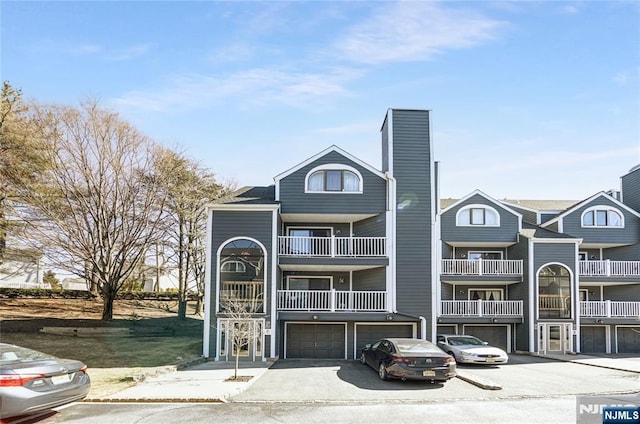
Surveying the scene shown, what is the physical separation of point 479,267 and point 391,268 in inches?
212

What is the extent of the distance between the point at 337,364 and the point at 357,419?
10480 mm

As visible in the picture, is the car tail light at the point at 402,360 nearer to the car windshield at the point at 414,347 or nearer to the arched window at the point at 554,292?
the car windshield at the point at 414,347

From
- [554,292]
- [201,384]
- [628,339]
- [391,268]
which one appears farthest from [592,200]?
[201,384]

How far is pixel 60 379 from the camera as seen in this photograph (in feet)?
30.6

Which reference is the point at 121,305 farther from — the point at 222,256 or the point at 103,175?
the point at 222,256

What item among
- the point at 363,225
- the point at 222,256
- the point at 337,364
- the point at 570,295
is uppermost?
the point at 363,225

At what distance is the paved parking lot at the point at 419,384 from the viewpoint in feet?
41.5

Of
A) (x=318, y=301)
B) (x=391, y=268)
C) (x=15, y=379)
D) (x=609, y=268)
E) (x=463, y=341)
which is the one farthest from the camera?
(x=609, y=268)

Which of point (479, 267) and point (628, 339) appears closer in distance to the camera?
point (479, 267)

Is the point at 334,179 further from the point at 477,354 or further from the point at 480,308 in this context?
the point at 477,354

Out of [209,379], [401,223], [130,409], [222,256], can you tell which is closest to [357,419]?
[130,409]

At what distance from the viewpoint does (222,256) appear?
2180 cm

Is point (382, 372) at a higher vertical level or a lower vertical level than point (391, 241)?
lower

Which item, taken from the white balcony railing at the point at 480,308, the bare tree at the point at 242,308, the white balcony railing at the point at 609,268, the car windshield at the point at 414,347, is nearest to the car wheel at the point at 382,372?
the car windshield at the point at 414,347
